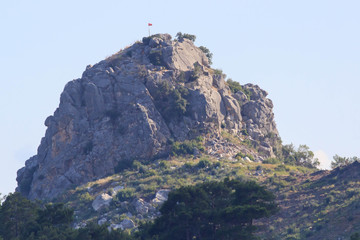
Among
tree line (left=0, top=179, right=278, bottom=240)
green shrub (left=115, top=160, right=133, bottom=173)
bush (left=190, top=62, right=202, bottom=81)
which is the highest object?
bush (left=190, top=62, right=202, bottom=81)

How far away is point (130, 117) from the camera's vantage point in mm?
139375

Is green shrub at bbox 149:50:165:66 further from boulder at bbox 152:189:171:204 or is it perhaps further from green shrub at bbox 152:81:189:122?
boulder at bbox 152:189:171:204

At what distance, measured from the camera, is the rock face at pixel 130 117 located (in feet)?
452

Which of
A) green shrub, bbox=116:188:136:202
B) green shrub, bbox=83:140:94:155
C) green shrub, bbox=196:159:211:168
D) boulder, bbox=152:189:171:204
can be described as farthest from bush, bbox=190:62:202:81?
green shrub, bbox=116:188:136:202

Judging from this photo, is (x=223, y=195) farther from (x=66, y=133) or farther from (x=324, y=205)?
(x=66, y=133)

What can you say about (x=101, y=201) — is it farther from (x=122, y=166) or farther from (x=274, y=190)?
(x=274, y=190)

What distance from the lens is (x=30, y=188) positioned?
472 ft

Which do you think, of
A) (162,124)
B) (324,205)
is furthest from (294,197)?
(162,124)

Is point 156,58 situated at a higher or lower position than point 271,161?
higher

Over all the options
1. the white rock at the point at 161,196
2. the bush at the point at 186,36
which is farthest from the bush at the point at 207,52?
the white rock at the point at 161,196

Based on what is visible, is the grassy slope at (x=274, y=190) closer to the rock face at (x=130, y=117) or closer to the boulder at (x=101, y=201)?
the boulder at (x=101, y=201)

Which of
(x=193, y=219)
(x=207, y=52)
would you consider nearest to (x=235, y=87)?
(x=207, y=52)

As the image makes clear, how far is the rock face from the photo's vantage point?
452ft

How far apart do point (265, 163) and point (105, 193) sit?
92.5 ft
